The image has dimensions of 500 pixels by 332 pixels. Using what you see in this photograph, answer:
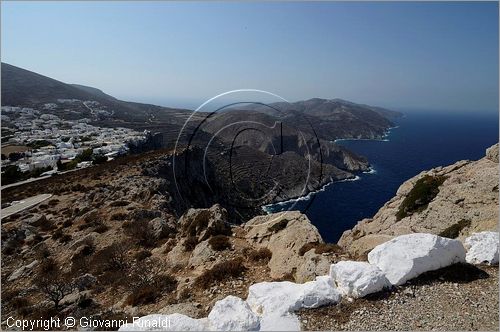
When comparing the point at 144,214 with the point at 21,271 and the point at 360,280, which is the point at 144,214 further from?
the point at 360,280

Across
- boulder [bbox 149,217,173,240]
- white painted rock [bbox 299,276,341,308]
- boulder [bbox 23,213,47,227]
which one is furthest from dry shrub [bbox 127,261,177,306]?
boulder [bbox 23,213,47,227]

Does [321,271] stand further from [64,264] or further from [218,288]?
[64,264]

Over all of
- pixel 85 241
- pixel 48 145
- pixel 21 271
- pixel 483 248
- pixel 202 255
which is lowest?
pixel 21 271

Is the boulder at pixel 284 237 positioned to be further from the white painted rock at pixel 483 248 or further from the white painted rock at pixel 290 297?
the white painted rock at pixel 483 248

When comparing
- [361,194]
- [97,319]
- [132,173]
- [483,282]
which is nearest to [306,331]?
[483,282]

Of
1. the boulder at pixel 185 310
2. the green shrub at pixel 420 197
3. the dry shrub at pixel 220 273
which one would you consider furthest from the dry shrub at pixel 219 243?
the green shrub at pixel 420 197

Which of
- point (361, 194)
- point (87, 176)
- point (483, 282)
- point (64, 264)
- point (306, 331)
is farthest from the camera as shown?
point (361, 194)

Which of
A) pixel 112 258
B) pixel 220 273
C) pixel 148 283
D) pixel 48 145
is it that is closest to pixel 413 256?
pixel 220 273

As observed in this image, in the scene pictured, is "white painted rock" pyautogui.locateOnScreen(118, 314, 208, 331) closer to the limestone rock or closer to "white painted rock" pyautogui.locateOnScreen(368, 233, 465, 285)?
"white painted rock" pyautogui.locateOnScreen(368, 233, 465, 285)
